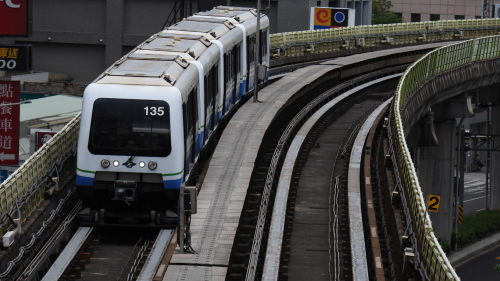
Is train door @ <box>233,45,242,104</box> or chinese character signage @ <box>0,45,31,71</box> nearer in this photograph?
chinese character signage @ <box>0,45,31,71</box>

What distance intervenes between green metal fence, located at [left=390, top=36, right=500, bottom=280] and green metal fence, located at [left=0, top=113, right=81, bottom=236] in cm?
753

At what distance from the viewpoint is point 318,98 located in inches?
1415

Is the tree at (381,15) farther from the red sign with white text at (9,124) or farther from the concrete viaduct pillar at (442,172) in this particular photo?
the red sign with white text at (9,124)

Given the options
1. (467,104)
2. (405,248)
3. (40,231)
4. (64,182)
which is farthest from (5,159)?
(467,104)

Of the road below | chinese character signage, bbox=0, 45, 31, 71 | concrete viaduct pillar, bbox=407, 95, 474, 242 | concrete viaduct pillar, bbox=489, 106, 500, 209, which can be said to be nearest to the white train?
chinese character signage, bbox=0, 45, 31, 71

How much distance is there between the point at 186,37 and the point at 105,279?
8980 mm

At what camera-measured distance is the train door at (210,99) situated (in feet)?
71.3

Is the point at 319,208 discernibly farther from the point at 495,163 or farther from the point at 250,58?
the point at 495,163

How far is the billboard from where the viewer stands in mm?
60719

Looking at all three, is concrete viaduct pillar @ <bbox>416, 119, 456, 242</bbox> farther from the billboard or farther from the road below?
the billboard

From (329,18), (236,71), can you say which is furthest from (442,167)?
(236,71)

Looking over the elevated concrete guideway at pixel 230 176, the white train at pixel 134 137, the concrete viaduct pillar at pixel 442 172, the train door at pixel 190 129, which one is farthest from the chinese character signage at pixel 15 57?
the concrete viaduct pillar at pixel 442 172

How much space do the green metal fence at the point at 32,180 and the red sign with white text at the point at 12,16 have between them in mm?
3523

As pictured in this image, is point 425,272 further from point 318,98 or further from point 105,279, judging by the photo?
point 318,98
